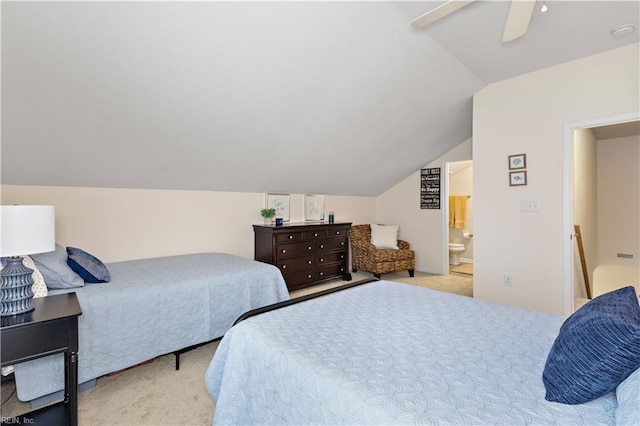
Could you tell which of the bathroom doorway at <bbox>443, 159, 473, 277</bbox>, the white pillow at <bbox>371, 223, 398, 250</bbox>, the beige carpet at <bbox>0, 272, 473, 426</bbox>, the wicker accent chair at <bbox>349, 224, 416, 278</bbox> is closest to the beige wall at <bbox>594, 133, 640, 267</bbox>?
the bathroom doorway at <bbox>443, 159, 473, 277</bbox>

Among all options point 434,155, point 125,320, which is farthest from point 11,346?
point 434,155

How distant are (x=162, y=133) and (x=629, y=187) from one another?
20.6ft

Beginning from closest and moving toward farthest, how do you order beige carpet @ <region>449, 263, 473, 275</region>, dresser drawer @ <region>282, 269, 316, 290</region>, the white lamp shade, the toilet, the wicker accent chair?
the white lamp shade
dresser drawer @ <region>282, 269, 316, 290</region>
the wicker accent chair
beige carpet @ <region>449, 263, 473, 275</region>
the toilet

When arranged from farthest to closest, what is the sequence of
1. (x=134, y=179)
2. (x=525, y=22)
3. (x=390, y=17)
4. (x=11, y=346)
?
(x=134, y=179) → (x=390, y=17) → (x=525, y=22) → (x=11, y=346)

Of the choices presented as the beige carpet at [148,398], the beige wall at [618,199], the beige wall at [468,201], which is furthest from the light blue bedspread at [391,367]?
the beige wall at [468,201]

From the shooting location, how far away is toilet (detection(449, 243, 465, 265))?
5922 mm

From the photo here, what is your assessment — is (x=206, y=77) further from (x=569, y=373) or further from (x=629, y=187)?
(x=629, y=187)

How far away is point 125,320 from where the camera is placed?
213 centimetres

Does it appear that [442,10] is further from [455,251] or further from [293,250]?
[455,251]

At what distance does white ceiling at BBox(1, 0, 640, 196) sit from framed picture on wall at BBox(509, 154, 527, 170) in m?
0.88

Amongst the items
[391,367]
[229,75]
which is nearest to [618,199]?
[391,367]

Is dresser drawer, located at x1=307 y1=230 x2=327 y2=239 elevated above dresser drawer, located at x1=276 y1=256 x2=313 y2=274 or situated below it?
above

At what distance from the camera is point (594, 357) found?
3.11 ft

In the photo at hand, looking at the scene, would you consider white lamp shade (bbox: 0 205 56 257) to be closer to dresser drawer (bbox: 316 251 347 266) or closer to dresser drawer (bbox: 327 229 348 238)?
dresser drawer (bbox: 316 251 347 266)
